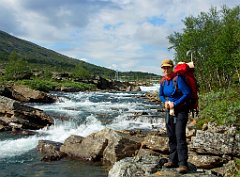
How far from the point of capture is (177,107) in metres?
8.88

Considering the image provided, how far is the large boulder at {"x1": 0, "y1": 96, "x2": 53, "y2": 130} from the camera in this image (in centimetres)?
2836

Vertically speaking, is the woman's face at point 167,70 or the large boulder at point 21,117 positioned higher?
the woman's face at point 167,70

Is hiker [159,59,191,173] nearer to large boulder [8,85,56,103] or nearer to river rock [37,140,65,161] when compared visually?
river rock [37,140,65,161]

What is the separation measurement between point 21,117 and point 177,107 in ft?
74.3

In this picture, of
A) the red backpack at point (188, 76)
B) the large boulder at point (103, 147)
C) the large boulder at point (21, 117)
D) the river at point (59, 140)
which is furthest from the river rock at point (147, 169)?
the large boulder at point (21, 117)

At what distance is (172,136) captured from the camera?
935 cm

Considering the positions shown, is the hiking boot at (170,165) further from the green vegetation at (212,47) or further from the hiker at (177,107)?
the green vegetation at (212,47)

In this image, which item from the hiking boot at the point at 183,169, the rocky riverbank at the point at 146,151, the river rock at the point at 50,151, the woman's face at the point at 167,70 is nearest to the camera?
the hiking boot at the point at 183,169

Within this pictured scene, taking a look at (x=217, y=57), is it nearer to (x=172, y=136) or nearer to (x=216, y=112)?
(x=216, y=112)

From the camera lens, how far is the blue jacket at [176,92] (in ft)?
28.7

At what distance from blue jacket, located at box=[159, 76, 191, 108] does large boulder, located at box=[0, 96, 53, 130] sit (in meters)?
20.8

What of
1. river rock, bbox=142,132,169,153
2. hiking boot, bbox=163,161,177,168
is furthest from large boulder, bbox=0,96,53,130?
hiking boot, bbox=163,161,177,168

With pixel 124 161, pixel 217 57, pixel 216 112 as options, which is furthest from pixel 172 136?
pixel 217 57

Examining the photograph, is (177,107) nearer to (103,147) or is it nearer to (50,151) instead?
(103,147)
